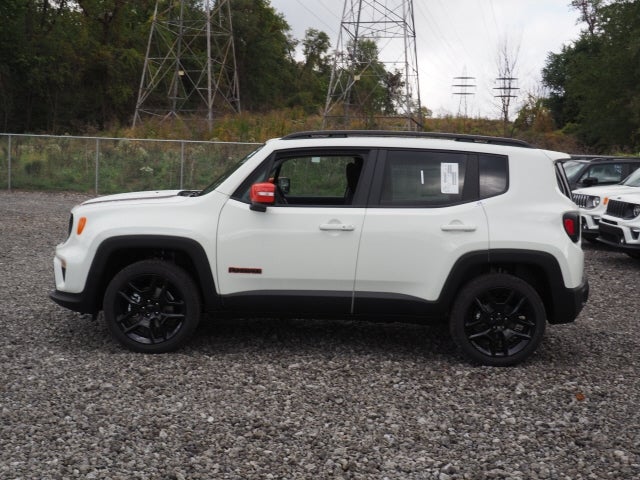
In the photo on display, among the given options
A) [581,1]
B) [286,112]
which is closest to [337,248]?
[286,112]

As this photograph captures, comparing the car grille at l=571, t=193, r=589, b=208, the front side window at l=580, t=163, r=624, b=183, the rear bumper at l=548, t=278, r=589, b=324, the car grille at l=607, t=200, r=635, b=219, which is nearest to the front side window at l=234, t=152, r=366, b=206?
the rear bumper at l=548, t=278, r=589, b=324

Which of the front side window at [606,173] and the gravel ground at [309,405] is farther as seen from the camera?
the front side window at [606,173]

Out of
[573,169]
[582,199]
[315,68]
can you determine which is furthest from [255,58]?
[582,199]

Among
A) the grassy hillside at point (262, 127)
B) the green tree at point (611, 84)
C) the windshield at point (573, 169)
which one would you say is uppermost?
the green tree at point (611, 84)

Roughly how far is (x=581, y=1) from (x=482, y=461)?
6307 centimetres

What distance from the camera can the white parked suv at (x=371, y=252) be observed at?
6.48 meters

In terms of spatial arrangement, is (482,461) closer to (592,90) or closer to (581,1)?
(592,90)

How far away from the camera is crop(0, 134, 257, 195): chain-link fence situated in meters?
24.3

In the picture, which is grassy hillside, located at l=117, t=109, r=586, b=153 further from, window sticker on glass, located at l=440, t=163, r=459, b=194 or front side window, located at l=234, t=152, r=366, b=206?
window sticker on glass, located at l=440, t=163, r=459, b=194

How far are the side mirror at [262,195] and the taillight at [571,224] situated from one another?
2.22 m

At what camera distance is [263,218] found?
21.5ft

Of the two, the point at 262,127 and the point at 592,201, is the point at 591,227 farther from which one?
the point at 262,127

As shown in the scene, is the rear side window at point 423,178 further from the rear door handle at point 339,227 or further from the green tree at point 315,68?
the green tree at point 315,68

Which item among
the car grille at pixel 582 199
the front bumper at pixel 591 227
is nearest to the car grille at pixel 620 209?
the front bumper at pixel 591 227
